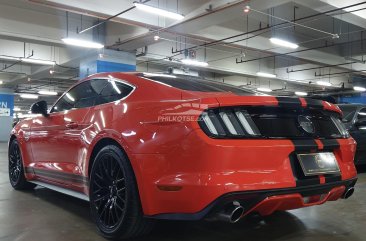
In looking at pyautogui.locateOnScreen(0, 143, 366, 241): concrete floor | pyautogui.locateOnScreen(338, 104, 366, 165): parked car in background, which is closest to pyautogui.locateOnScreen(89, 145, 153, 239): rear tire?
pyautogui.locateOnScreen(0, 143, 366, 241): concrete floor

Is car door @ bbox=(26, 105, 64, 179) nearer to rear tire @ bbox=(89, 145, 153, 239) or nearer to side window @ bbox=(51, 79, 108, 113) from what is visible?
side window @ bbox=(51, 79, 108, 113)

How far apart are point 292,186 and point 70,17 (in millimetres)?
12885

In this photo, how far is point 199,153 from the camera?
6.86ft

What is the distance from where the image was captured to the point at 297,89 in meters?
29.6

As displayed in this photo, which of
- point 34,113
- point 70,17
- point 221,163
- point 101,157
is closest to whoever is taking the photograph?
point 221,163

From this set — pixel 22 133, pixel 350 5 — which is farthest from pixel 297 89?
pixel 22 133

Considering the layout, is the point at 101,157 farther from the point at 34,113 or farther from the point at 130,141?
the point at 34,113

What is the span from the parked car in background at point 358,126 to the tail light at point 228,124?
15.6 feet

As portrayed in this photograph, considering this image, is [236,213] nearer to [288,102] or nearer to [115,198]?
[288,102]

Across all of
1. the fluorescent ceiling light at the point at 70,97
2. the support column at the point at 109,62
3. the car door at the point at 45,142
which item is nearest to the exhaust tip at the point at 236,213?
the car door at the point at 45,142

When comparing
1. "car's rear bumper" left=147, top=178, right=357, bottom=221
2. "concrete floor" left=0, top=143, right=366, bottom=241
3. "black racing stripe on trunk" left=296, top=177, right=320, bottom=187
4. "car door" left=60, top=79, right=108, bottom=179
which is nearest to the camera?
"car's rear bumper" left=147, top=178, right=357, bottom=221

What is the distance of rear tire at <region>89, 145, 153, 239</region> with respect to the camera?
95.9 inches

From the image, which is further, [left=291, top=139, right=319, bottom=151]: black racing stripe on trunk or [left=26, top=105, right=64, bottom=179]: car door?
[left=26, top=105, right=64, bottom=179]: car door

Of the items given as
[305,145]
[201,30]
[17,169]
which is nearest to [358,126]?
[305,145]
